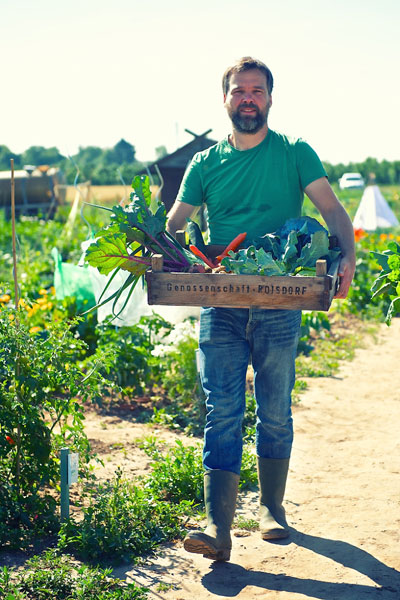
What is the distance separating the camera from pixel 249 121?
331 centimetres

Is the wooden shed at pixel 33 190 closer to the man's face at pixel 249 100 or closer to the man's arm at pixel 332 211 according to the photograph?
the man's face at pixel 249 100

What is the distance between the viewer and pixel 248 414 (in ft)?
16.9

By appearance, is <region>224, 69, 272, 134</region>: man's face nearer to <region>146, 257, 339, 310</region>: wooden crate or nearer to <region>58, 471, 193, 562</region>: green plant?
<region>146, 257, 339, 310</region>: wooden crate

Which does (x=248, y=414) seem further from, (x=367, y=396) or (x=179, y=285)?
(x=179, y=285)

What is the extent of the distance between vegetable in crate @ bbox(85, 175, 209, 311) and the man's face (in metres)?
0.49

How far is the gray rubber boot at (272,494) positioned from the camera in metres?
3.43

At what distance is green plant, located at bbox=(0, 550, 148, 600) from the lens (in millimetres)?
2803

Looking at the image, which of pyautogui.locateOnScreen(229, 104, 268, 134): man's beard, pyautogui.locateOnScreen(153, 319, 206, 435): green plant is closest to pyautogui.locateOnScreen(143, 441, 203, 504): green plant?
pyautogui.locateOnScreen(153, 319, 206, 435): green plant

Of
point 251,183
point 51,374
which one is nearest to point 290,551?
point 51,374

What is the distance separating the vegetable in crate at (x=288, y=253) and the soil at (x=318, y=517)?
1195 mm

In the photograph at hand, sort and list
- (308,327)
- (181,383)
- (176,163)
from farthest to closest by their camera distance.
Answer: (308,327)
(176,163)
(181,383)

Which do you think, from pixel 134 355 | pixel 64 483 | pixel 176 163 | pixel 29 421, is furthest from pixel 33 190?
pixel 64 483

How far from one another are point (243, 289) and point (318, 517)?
136 centimetres

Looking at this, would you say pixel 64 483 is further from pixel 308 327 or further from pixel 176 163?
pixel 308 327
